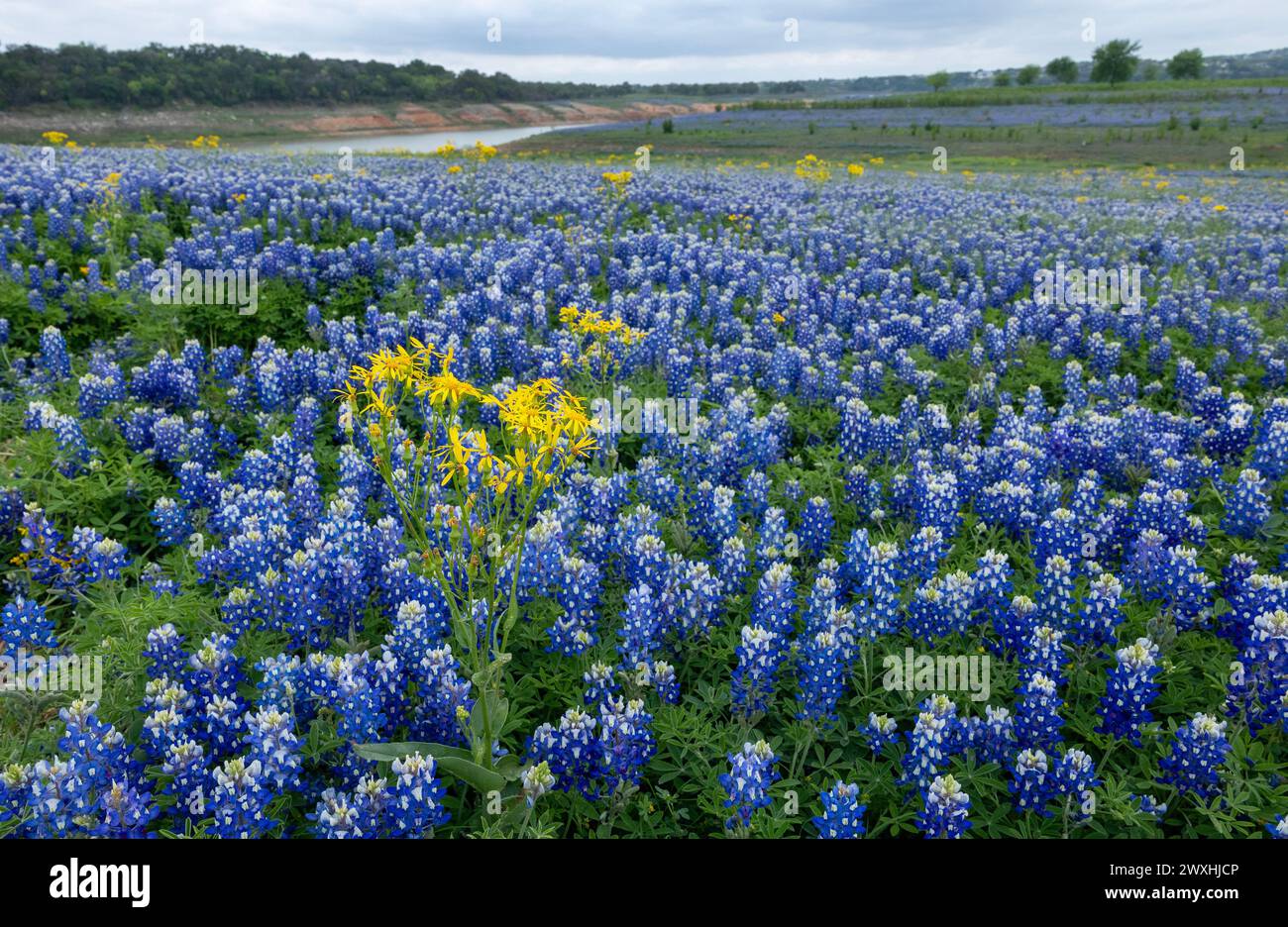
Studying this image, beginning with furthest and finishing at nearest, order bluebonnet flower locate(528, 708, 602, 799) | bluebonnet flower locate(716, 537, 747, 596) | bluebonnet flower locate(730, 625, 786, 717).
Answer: bluebonnet flower locate(716, 537, 747, 596) < bluebonnet flower locate(730, 625, 786, 717) < bluebonnet flower locate(528, 708, 602, 799)

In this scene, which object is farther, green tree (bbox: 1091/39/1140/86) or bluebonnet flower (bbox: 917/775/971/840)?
green tree (bbox: 1091/39/1140/86)

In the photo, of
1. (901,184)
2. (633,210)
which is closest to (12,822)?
(633,210)

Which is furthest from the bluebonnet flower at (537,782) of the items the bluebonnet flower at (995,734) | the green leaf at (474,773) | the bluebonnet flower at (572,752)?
the bluebonnet flower at (995,734)

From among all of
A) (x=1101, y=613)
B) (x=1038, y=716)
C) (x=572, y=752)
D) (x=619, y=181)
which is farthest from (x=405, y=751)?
(x=619, y=181)

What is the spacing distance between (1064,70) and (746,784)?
383ft

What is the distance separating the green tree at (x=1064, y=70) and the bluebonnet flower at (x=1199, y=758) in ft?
371

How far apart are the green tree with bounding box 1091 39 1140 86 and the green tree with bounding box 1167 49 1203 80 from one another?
995cm

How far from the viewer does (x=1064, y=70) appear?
96625mm

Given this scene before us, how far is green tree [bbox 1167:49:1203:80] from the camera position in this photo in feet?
298

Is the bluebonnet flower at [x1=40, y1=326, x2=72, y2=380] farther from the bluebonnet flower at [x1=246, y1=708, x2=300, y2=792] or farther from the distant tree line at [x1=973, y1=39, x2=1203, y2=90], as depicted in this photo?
the distant tree line at [x1=973, y1=39, x2=1203, y2=90]

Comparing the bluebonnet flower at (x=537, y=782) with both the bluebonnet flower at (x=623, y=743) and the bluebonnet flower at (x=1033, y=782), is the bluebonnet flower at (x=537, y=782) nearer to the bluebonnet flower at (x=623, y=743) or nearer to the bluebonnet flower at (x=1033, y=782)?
the bluebonnet flower at (x=623, y=743)

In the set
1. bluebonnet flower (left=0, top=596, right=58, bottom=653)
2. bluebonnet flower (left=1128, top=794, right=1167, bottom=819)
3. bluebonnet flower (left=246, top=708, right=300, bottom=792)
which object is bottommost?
bluebonnet flower (left=1128, top=794, right=1167, bottom=819)

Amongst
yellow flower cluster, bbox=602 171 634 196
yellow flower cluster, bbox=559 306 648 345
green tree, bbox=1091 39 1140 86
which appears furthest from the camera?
green tree, bbox=1091 39 1140 86

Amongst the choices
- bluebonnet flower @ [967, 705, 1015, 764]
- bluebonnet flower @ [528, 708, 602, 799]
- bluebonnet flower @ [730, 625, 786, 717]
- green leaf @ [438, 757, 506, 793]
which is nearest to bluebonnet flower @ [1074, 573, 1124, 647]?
bluebonnet flower @ [967, 705, 1015, 764]
